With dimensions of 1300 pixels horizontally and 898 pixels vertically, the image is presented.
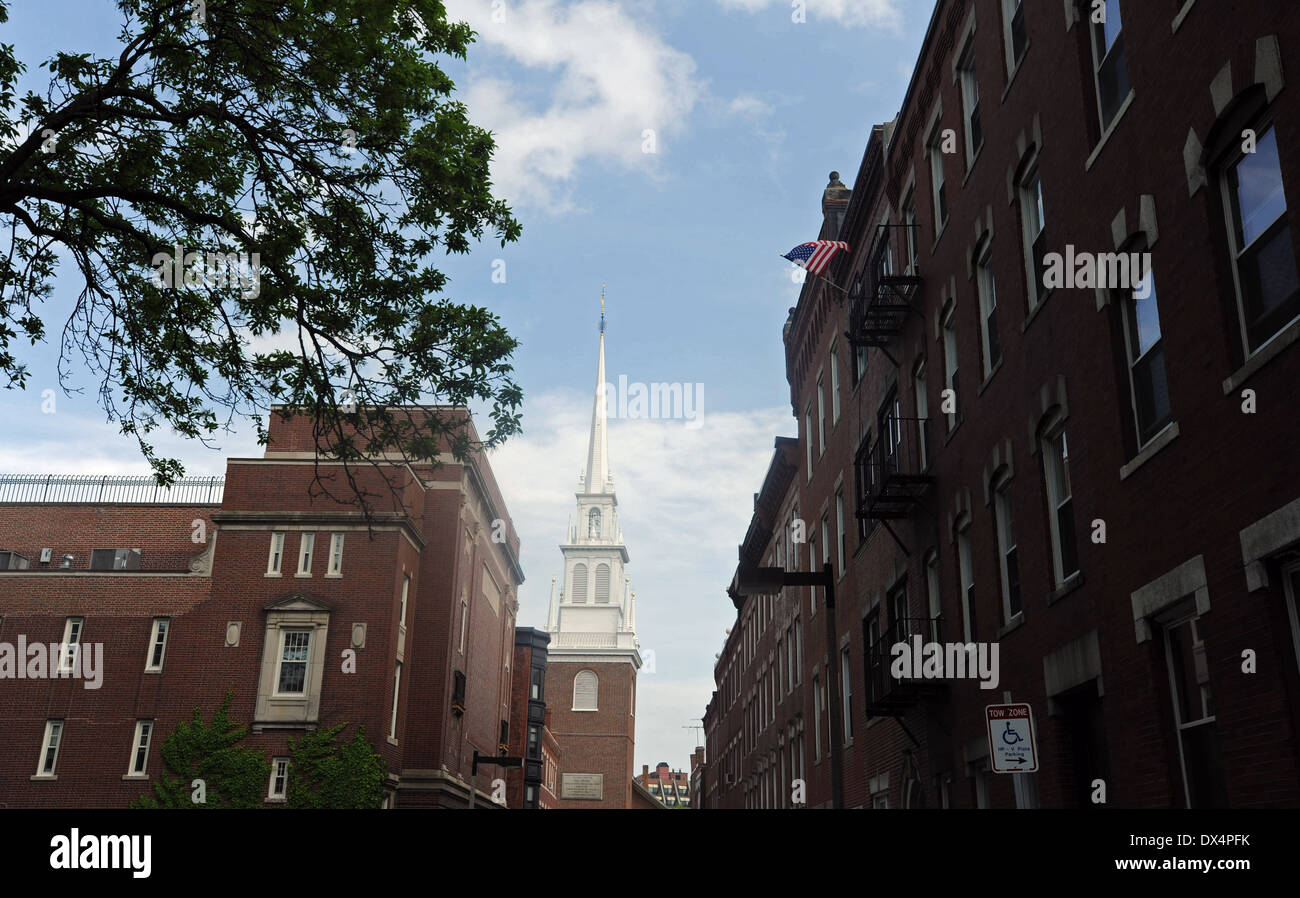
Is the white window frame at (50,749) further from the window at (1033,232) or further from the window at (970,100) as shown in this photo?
the window at (1033,232)

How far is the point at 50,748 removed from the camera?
43.1 metres

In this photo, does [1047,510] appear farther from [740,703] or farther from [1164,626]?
[740,703]

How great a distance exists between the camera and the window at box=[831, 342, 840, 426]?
100 ft

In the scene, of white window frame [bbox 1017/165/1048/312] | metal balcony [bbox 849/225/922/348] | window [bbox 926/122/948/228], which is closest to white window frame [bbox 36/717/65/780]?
metal balcony [bbox 849/225/922/348]

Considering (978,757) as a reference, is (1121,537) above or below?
above

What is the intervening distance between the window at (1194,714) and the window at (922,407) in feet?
31.3

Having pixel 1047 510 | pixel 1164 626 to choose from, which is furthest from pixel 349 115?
pixel 1164 626

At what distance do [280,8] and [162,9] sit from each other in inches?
59.8

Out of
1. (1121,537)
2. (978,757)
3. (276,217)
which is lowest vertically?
(978,757)

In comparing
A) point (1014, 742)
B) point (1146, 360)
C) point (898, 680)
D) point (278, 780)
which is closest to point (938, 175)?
point (898, 680)

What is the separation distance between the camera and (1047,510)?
48.9 ft

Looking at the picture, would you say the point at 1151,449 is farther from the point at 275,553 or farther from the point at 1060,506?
the point at 275,553

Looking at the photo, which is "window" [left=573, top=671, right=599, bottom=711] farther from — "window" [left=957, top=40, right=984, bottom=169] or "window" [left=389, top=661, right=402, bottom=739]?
"window" [left=957, top=40, right=984, bottom=169]
